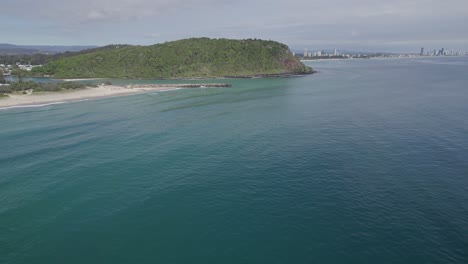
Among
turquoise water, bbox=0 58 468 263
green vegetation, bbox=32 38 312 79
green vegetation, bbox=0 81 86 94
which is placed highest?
green vegetation, bbox=32 38 312 79

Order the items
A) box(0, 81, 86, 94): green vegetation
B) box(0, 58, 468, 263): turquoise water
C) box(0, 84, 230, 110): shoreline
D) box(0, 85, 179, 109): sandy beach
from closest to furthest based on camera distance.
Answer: box(0, 58, 468, 263): turquoise water
box(0, 84, 230, 110): shoreline
box(0, 85, 179, 109): sandy beach
box(0, 81, 86, 94): green vegetation

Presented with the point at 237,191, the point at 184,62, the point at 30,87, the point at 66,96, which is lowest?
the point at 237,191

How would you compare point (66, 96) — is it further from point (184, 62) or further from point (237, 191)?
point (184, 62)

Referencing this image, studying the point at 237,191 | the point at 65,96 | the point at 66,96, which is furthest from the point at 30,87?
the point at 237,191

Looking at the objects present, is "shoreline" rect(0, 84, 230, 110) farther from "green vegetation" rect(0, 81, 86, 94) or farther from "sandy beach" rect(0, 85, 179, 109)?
"green vegetation" rect(0, 81, 86, 94)

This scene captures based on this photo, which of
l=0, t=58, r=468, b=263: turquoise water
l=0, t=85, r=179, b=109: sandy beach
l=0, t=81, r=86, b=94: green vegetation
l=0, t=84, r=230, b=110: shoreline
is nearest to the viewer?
l=0, t=58, r=468, b=263: turquoise water

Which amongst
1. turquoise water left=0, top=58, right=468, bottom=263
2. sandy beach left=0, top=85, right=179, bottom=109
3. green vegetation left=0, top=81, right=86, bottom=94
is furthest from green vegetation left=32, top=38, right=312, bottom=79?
turquoise water left=0, top=58, right=468, bottom=263

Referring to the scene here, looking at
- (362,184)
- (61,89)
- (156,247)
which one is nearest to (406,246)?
(362,184)
